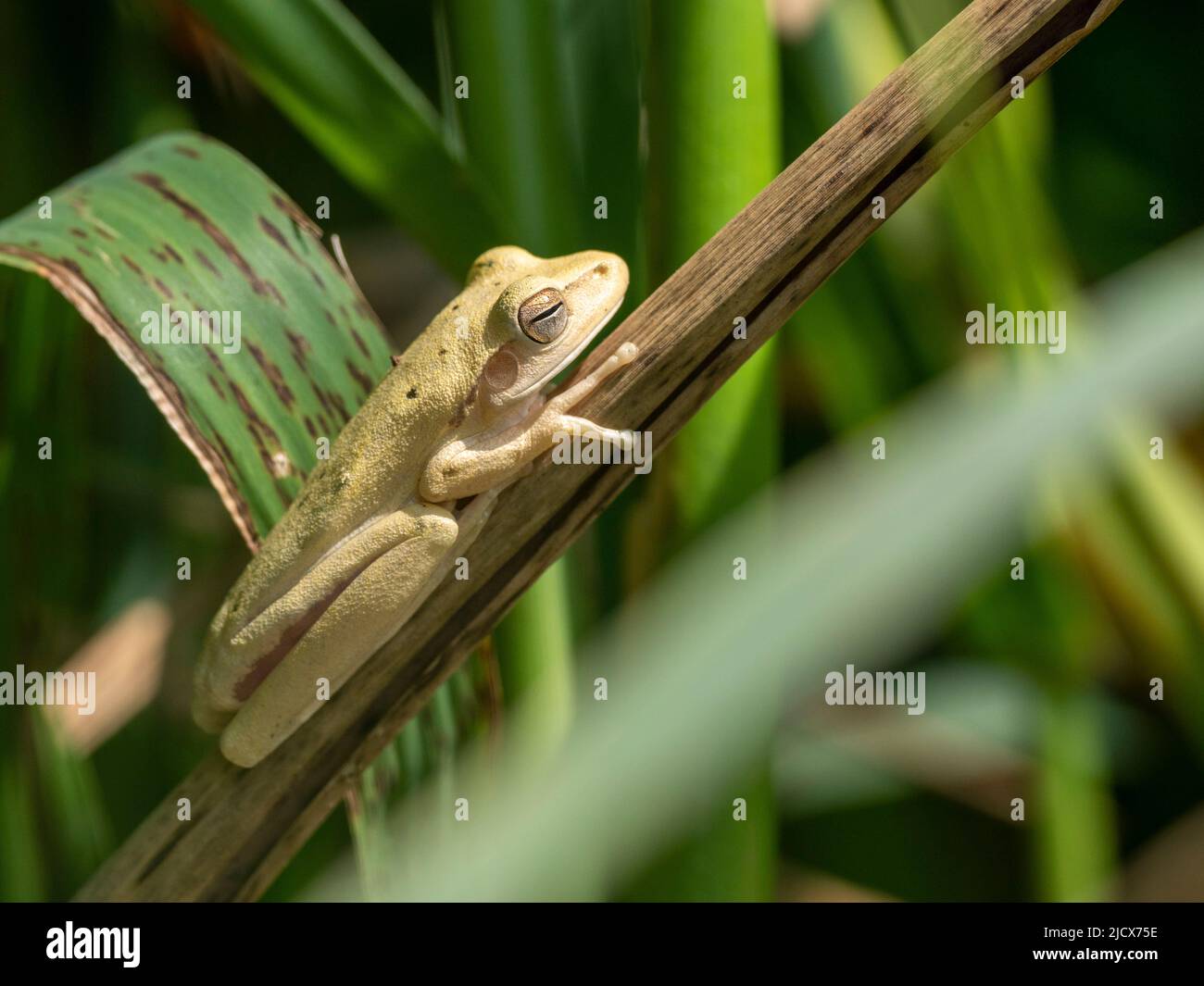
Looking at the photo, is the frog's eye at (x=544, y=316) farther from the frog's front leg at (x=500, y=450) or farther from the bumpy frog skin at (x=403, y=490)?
the frog's front leg at (x=500, y=450)

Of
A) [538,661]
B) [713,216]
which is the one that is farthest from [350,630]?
[713,216]

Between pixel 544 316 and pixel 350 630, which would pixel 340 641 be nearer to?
pixel 350 630

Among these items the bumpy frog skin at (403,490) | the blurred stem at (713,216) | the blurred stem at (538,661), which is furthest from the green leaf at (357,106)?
the blurred stem at (538,661)

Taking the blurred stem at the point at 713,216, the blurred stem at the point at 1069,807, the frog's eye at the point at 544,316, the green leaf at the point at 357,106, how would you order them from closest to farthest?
the blurred stem at the point at 713,216 < the green leaf at the point at 357,106 < the frog's eye at the point at 544,316 < the blurred stem at the point at 1069,807

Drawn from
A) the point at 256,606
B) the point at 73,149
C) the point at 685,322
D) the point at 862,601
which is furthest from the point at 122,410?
the point at 862,601

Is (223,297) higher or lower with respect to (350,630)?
higher

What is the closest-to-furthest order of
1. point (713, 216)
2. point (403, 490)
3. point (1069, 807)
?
point (713, 216) → point (403, 490) → point (1069, 807)

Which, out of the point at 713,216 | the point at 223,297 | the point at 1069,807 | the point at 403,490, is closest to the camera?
the point at 713,216

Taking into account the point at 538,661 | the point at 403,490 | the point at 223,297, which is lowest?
the point at 538,661

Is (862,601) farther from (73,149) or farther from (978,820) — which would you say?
(73,149)
